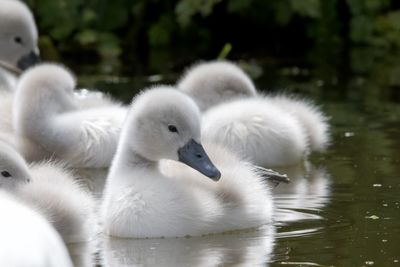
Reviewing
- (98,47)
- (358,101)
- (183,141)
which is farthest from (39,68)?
(98,47)

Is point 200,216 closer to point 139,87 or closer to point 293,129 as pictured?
point 293,129

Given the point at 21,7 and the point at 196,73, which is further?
the point at 21,7

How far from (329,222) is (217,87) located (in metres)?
2.56

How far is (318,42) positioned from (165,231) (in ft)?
28.2

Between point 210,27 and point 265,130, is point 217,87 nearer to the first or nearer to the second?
point 265,130

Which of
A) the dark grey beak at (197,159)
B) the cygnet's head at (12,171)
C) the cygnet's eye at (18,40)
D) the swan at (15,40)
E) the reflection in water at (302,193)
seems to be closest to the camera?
the cygnet's head at (12,171)

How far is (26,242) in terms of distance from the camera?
10.0ft

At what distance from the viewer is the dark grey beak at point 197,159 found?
18.1 feet

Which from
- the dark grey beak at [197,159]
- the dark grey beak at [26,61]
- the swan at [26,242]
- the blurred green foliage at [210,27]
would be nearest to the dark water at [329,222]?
the dark grey beak at [197,159]

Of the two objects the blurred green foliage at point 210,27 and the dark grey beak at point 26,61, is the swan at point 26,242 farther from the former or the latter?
the blurred green foliage at point 210,27

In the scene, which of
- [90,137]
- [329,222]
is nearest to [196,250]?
[329,222]

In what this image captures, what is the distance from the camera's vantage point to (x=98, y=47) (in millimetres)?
13297

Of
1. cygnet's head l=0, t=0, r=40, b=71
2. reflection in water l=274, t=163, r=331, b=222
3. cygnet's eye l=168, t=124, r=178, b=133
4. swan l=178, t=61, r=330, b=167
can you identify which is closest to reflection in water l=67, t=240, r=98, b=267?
cygnet's eye l=168, t=124, r=178, b=133

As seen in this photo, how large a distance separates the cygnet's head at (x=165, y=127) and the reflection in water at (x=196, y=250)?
461 mm
